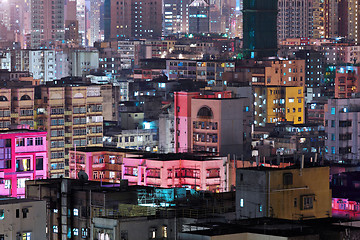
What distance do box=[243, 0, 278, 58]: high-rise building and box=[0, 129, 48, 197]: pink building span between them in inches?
2961

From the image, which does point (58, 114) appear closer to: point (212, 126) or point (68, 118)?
point (68, 118)

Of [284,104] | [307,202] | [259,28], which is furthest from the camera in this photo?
[259,28]

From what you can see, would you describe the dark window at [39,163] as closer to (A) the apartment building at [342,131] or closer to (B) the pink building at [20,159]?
(B) the pink building at [20,159]

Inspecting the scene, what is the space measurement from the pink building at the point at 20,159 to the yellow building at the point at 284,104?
4628cm

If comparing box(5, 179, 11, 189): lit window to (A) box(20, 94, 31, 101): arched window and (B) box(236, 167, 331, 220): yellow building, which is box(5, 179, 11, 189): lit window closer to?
(A) box(20, 94, 31, 101): arched window

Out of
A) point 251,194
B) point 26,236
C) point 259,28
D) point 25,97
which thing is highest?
point 259,28

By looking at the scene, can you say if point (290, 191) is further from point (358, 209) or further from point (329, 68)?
point (329, 68)

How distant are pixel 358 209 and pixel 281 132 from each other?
143 ft

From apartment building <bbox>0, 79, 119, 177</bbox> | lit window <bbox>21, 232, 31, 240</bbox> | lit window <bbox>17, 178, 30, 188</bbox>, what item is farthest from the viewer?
apartment building <bbox>0, 79, 119, 177</bbox>

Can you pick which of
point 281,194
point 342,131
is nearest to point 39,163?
point 342,131

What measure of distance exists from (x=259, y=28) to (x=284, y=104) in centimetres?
3039

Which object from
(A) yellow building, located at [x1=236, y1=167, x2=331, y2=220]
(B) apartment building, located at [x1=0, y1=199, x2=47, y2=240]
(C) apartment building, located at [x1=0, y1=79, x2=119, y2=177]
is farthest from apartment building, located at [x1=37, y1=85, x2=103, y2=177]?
(A) yellow building, located at [x1=236, y1=167, x2=331, y2=220]

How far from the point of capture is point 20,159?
246ft

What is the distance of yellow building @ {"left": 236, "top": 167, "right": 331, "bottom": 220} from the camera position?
47.2 meters
